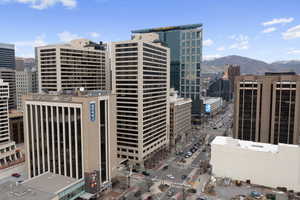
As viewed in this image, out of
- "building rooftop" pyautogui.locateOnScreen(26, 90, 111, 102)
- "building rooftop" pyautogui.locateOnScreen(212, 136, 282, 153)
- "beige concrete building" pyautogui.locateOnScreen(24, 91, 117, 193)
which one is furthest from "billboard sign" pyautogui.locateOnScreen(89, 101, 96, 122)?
"building rooftop" pyautogui.locateOnScreen(212, 136, 282, 153)

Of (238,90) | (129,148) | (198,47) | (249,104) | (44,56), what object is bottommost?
(129,148)

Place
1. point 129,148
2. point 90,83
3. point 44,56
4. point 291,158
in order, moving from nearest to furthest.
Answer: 1. point 291,158
2. point 129,148
3. point 44,56
4. point 90,83

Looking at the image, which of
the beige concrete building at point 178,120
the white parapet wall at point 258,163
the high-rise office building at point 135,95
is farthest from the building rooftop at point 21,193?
the beige concrete building at point 178,120

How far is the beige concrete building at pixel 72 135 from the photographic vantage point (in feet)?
210

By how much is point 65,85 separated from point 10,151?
133 feet

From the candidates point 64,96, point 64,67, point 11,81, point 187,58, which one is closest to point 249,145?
point 64,96

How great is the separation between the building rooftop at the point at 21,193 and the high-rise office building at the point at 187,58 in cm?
15306

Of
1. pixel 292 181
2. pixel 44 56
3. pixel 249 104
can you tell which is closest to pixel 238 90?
pixel 249 104

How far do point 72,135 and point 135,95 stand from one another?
34366mm

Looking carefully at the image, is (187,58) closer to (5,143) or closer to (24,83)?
(5,143)

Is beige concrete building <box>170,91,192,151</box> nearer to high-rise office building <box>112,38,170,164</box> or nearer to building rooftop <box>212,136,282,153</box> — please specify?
high-rise office building <box>112,38,170,164</box>

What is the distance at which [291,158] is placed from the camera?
7312 cm

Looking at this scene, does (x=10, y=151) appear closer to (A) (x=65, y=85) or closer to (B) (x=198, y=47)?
(A) (x=65, y=85)

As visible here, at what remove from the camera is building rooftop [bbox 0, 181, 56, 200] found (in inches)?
1874
